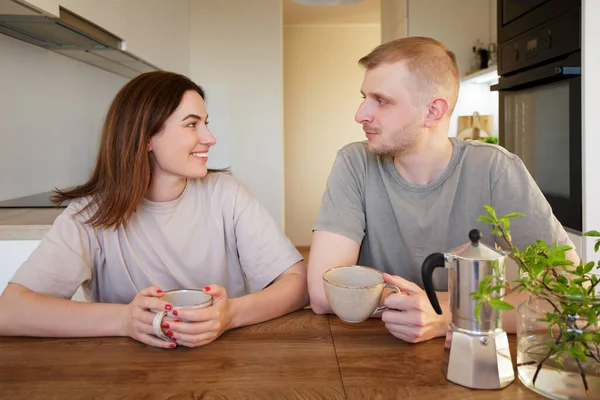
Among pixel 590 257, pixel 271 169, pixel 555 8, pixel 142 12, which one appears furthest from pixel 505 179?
pixel 271 169

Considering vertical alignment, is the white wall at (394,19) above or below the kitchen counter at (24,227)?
above

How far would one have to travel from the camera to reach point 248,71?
420 centimetres

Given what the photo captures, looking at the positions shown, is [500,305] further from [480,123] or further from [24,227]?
[480,123]

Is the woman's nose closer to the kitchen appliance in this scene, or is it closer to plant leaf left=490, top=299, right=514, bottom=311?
the kitchen appliance

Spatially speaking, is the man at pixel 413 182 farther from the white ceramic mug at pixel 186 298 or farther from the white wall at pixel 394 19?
the white wall at pixel 394 19

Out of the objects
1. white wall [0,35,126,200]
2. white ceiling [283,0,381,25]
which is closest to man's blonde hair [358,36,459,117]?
white wall [0,35,126,200]

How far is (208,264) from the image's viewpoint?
148cm

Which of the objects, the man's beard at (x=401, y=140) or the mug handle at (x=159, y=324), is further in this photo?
the man's beard at (x=401, y=140)

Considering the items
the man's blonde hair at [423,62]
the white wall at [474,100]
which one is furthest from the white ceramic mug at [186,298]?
the white wall at [474,100]

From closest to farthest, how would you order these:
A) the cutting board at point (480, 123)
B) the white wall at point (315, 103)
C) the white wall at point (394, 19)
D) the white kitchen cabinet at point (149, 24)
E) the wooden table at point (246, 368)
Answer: the wooden table at point (246, 368), the white kitchen cabinet at point (149, 24), the cutting board at point (480, 123), the white wall at point (394, 19), the white wall at point (315, 103)

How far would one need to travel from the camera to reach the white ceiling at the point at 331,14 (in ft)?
18.0

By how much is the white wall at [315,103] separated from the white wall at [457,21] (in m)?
2.73

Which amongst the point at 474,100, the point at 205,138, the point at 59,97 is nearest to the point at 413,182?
the point at 205,138

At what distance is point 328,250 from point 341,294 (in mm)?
374
